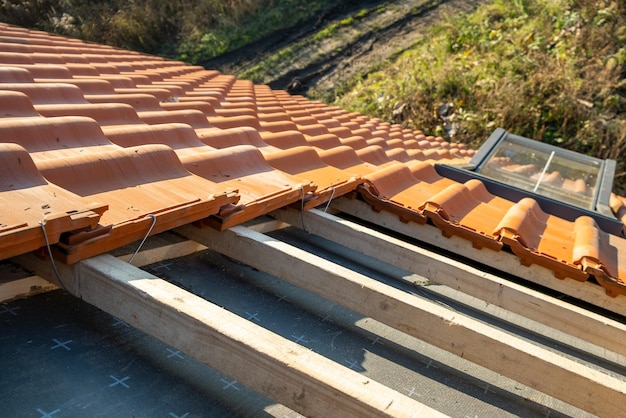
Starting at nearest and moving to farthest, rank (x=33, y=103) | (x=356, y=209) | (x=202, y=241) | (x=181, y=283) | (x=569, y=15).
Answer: (x=181, y=283) → (x=202, y=241) → (x=33, y=103) → (x=356, y=209) → (x=569, y=15)

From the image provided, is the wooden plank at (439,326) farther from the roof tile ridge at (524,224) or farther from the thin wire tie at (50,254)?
the roof tile ridge at (524,224)

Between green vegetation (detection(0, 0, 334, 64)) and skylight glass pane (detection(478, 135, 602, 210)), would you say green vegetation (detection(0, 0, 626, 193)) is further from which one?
skylight glass pane (detection(478, 135, 602, 210))

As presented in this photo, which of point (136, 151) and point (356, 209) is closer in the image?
point (136, 151)

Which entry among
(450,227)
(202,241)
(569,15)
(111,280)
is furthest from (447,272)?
(569,15)

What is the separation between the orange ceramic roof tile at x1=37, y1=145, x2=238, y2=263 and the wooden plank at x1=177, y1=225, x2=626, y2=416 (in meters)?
0.21

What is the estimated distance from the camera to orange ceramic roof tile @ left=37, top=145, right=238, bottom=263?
197cm

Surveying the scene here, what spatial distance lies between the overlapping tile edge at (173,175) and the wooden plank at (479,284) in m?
0.20

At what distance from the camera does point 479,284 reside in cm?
273

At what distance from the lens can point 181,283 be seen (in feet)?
7.66

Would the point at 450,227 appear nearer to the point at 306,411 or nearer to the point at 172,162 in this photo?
the point at 172,162

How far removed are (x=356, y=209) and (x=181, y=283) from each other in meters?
1.57

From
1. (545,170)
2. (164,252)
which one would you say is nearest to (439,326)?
(164,252)

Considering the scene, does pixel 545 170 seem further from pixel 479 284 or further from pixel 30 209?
pixel 30 209

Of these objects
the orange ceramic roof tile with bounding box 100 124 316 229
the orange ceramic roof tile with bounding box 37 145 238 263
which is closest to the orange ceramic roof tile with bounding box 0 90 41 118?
the orange ceramic roof tile with bounding box 100 124 316 229
